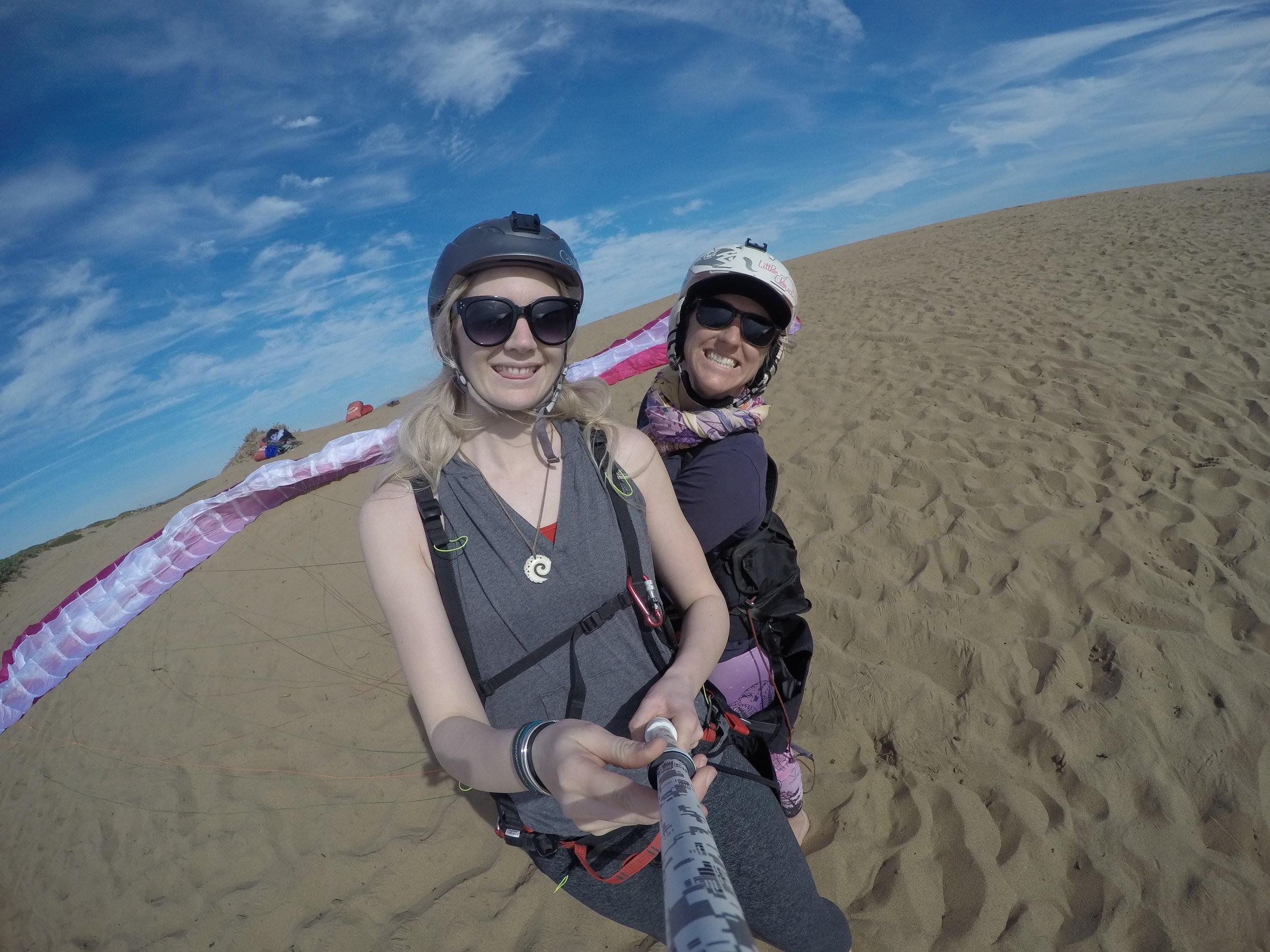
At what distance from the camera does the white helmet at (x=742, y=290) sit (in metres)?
2.12

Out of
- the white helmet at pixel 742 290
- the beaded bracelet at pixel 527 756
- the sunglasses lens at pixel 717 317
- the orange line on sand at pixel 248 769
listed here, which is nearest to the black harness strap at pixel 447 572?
the beaded bracelet at pixel 527 756

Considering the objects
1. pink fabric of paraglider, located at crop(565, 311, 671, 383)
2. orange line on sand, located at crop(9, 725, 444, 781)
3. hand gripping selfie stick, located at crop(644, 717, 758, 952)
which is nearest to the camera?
hand gripping selfie stick, located at crop(644, 717, 758, 952)

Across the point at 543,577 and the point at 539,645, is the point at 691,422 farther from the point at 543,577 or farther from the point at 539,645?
the point at 539,645

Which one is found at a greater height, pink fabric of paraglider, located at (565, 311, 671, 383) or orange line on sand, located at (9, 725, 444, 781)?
pink fabric of paraglider, located at (565, 311, 671, 383)

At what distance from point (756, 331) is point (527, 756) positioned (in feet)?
5.38

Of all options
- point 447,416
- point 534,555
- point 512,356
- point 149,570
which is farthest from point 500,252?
point 149,570

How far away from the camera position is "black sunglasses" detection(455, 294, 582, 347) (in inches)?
59.6

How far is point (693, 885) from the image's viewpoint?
65 cm

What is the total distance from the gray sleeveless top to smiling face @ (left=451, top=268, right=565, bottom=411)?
229mm

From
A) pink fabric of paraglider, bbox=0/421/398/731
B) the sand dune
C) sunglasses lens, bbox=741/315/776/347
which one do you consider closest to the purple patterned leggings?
the sand dune

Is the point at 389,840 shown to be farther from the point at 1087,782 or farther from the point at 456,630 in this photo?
the point at 1087,782

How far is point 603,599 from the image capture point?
1.52m

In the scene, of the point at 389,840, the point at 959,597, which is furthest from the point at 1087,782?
the point at 389,840

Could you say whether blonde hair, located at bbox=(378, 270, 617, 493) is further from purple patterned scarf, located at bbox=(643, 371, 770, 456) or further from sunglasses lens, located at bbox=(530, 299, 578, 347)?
purple patterned scarf, located at bbox=(643, 371, 770, 456)
